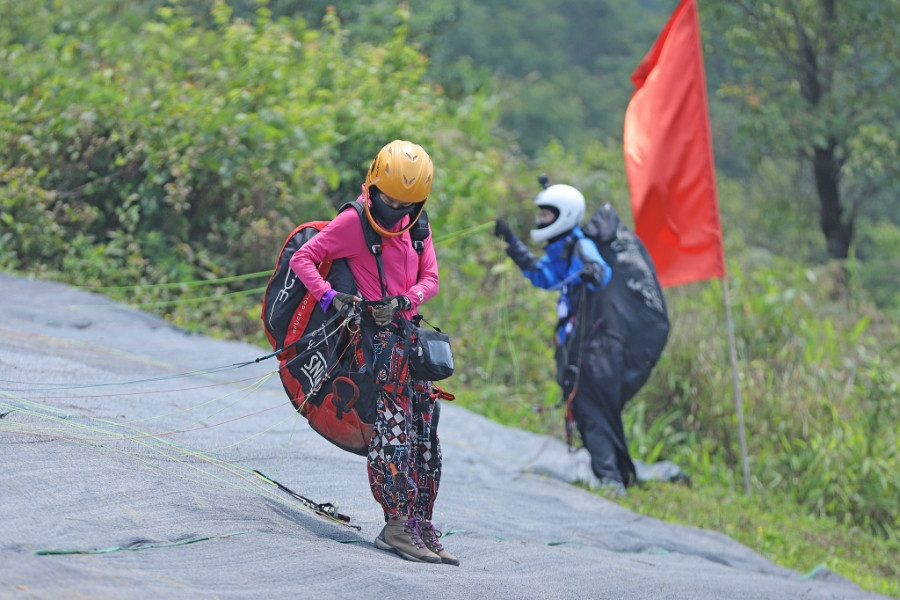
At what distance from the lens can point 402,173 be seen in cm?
488

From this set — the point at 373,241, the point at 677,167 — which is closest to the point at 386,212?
the point at 373,241

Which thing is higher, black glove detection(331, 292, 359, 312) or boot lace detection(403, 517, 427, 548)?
black glove detection(331, 292, 359, 312)

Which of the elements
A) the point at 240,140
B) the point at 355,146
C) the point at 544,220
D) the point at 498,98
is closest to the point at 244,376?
the point at 544,220

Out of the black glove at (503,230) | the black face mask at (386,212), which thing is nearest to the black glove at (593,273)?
the black glove at (503,230)

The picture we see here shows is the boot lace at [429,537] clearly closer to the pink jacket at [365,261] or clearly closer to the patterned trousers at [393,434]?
the patterned trousers at [393,434]

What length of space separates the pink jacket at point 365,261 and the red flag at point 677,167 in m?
4.83

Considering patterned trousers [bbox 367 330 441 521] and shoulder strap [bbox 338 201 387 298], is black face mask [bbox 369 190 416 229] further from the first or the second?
patterned trousers [bbox 367 330 441 521]

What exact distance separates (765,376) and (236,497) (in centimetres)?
781

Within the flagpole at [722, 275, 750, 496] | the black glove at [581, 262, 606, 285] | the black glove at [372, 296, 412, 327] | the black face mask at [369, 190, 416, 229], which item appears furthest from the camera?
the flagpole at [722, 275, 750, 496]

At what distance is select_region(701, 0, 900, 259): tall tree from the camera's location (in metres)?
17.2

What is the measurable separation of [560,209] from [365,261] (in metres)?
3.39

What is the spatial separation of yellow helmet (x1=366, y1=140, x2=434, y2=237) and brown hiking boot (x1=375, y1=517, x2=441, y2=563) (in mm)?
1287

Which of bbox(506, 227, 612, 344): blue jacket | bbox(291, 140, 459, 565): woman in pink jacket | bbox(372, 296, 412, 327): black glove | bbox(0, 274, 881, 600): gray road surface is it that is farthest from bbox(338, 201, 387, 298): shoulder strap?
bbox(506, 227, 612, 344): blue jacket

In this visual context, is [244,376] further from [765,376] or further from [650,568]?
[765,376]
